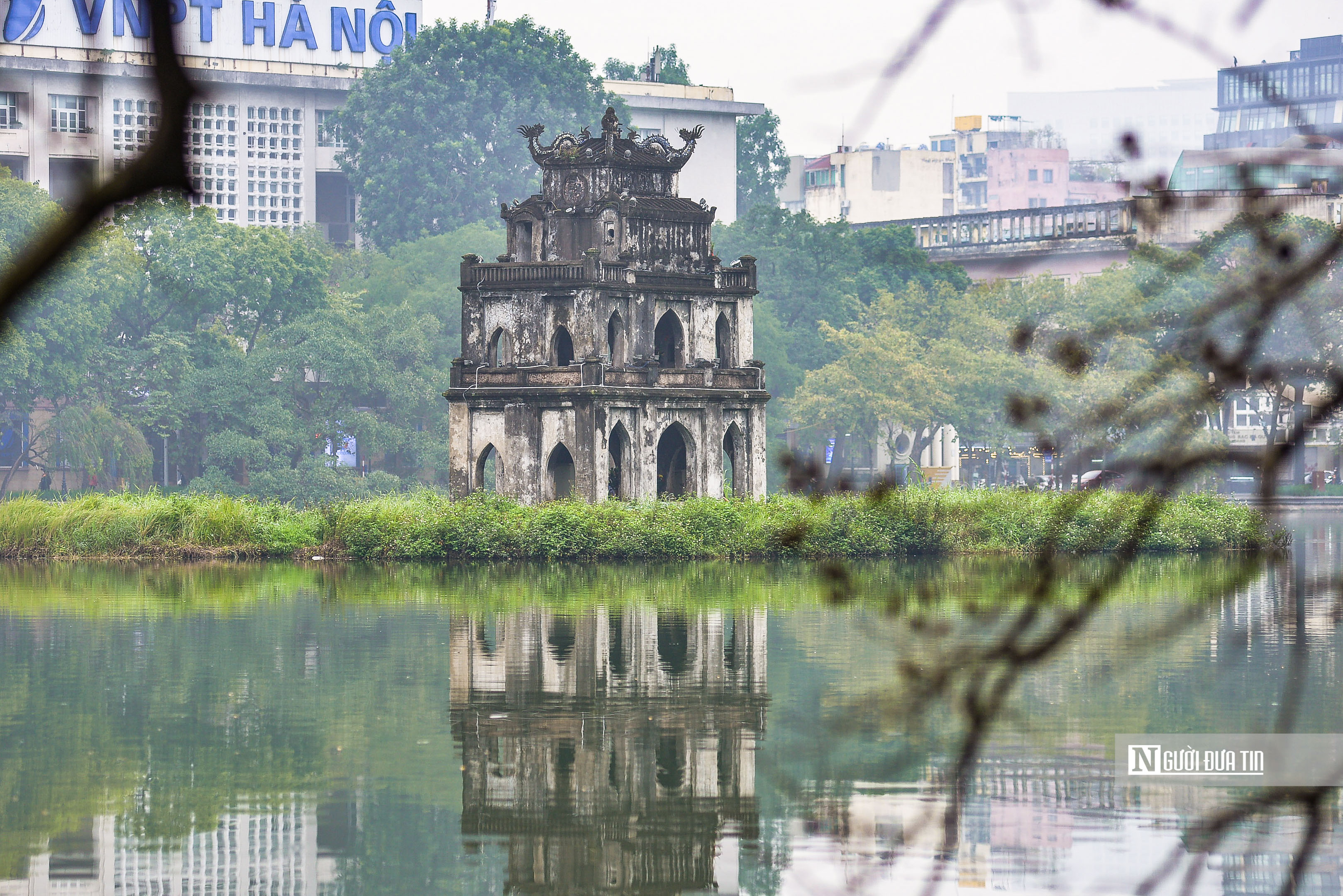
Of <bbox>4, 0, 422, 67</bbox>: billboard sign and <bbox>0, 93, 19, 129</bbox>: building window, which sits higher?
<bbox>4, 0, 422, 67</bbox>: billboard sign

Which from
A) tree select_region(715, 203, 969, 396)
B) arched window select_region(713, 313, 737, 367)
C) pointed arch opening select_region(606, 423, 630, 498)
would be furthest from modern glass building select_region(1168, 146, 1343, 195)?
tree select_region(715, 203, 969, 396)

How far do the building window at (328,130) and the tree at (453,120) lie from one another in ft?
3.97

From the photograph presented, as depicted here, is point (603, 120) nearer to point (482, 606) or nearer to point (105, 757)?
point (482, 606)

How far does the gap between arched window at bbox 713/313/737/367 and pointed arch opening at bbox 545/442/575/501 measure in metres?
4.31

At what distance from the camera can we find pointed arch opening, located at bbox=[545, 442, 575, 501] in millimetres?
44156

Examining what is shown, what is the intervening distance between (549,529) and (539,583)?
598 cm

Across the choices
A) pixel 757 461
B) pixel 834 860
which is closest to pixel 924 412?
pixel 757 461

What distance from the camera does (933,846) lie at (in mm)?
13578

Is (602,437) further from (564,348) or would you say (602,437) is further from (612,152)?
(612,152)

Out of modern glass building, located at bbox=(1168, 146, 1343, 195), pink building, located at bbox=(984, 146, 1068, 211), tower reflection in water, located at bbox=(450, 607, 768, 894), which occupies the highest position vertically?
pink building, located at bbox=(984, 146, 1068, 211)

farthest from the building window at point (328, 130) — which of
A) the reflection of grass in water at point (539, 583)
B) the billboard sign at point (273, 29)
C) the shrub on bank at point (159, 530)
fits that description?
the reflection of grass in water at point (539, 583)

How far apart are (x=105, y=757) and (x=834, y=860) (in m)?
7.03

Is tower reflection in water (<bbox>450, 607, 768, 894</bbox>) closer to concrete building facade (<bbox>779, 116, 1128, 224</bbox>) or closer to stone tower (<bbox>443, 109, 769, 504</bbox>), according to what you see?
stone tower (<bbox>443, 109, 769, 504</bbox>)

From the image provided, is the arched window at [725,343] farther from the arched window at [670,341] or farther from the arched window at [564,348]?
the arched window at [564,348]
